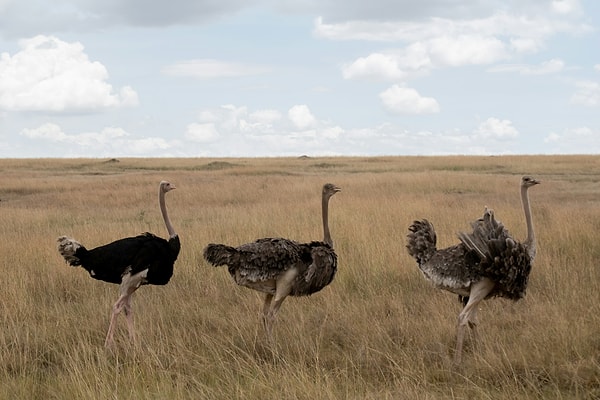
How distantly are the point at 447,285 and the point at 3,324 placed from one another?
403 cm

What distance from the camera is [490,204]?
666 inches

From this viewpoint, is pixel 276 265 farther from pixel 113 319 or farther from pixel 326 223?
pixel 113 319

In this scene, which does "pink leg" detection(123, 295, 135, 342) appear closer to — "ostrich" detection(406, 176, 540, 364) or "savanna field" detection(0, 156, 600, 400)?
"savanna field" detection(0, 156, 600, 400)

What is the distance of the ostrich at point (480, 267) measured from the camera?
563 cm

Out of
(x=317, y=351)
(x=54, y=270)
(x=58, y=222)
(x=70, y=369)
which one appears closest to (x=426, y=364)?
(x=317, y=351)

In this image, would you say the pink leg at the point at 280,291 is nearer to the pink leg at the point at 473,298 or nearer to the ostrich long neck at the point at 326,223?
the ostrich long neck at the point at 326,223

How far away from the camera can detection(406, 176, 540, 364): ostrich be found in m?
5.63

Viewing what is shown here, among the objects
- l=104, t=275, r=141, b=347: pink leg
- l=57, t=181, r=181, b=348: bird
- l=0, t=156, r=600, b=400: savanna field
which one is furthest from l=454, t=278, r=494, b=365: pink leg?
l=104, t=275, r=141, b=347: pink leg

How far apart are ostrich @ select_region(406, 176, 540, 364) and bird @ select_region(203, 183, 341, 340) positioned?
2.88 feet

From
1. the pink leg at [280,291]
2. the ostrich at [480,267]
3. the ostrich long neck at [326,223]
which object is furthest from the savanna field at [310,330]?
the ostrich long neck at [326,223]

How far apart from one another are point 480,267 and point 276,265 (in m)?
1.61

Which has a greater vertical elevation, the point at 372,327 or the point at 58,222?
the point at 58,222

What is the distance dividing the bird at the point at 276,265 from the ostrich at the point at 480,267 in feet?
2.88

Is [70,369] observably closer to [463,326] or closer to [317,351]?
[317,351]
